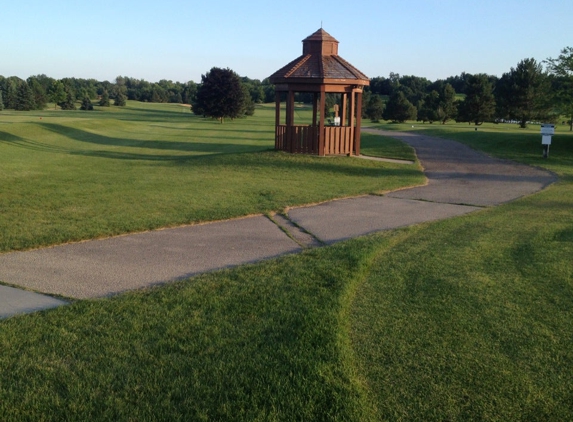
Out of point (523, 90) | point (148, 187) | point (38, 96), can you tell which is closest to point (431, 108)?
point (523, 90)

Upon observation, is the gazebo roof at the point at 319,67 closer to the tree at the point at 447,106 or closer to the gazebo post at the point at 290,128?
the gazebo post at the point at 290,128

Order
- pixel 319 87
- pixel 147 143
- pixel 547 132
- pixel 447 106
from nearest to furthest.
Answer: pixel 319 87 → pixel 547 132 → pixel 147 143 → pixel 447 106

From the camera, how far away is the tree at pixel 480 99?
64.9m

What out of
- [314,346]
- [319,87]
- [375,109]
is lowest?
[314,346]

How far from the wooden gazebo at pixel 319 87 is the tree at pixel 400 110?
177 ft

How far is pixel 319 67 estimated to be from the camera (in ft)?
66.9

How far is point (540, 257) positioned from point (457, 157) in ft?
53.5

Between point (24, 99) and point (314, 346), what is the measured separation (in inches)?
3725

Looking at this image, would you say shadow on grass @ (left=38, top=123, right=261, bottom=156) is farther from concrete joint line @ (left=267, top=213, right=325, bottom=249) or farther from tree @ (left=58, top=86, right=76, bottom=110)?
tree @ (left=58, top=86, right=76, bottom=110)

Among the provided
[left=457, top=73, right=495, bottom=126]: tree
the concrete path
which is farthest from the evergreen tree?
the concrete path

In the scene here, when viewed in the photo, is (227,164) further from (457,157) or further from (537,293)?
(537,293)

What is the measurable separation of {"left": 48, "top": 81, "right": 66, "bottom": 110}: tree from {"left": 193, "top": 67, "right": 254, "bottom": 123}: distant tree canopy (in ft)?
129

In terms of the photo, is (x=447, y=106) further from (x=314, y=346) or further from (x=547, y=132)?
(x=314, y=346)

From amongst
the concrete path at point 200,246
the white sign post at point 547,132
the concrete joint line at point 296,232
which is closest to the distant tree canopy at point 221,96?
the white sign post at point 547,132
